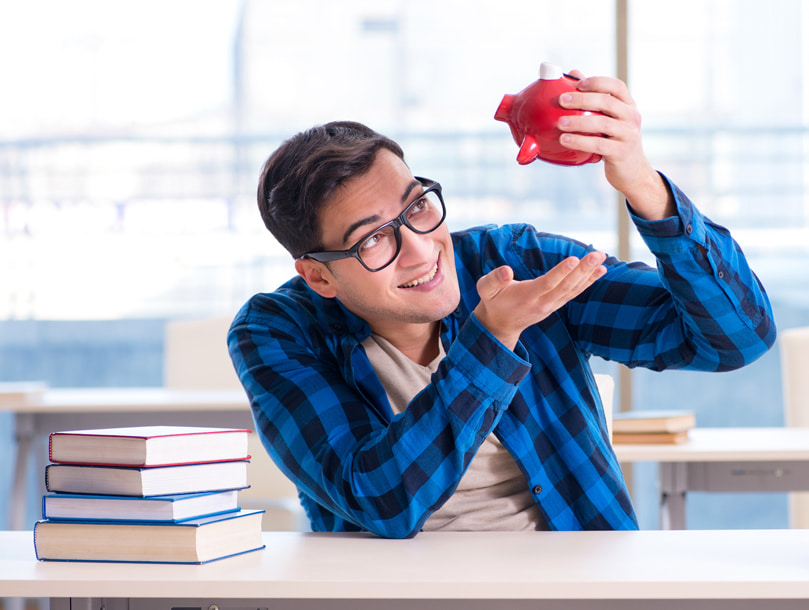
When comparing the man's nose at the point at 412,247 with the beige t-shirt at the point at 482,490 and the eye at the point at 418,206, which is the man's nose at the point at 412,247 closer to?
the eye at the point at 418,206

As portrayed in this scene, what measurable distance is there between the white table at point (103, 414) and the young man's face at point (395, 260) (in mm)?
1294

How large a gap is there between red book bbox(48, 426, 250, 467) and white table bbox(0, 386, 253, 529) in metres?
1.49

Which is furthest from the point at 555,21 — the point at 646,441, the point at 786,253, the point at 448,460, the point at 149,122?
the point at 448,460

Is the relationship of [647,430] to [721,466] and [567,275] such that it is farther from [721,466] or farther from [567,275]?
[567,275]

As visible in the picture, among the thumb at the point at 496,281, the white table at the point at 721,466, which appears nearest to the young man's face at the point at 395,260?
the thumb at the point at 496,281

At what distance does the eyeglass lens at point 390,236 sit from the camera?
136 cm

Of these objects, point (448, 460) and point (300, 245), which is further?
point (300, 245)

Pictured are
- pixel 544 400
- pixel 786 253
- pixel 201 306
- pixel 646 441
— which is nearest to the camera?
pixel 544 400

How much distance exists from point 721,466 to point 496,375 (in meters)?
1.24

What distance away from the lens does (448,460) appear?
1.14 meters

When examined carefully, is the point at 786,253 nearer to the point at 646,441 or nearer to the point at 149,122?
the point at 646,441

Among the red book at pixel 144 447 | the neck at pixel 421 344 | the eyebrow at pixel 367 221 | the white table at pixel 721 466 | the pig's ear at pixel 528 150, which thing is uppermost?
the pig's ear at pixel 528 150

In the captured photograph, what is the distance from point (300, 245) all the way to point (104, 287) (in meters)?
2.61

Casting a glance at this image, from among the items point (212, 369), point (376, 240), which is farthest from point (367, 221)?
point (212, 369)
